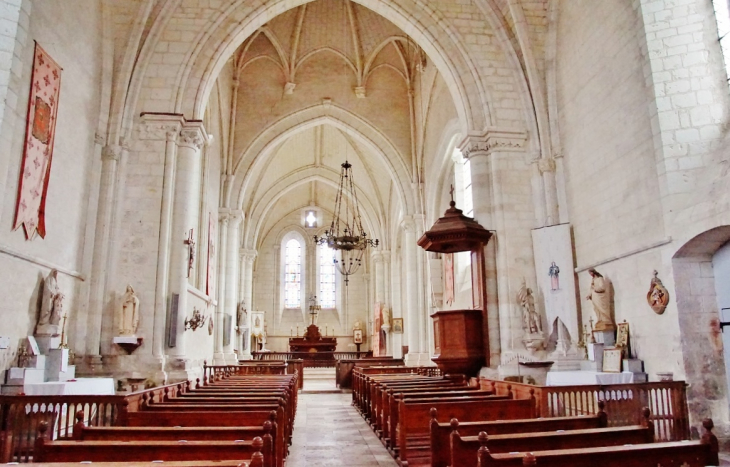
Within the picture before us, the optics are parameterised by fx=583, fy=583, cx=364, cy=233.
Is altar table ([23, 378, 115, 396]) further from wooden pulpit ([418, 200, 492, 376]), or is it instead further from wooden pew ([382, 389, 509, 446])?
wooden pulpit ([418, 200, 492, 376])

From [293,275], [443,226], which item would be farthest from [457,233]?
[293,275]

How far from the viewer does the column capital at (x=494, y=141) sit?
42.6ft

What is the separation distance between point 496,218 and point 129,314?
777 cm

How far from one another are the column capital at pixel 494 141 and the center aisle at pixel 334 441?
6.37 meters

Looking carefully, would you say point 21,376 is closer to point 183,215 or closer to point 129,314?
point 129,314

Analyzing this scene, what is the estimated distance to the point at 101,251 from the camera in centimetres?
1131

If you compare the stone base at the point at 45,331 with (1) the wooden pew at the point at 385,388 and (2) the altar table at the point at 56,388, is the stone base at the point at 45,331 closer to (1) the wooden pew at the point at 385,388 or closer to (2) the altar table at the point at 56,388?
(2) the altar table at the point at 56,388

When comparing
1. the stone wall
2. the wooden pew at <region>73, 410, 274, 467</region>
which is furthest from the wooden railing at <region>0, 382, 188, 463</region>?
the stone wall

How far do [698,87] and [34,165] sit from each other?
1034 centimetres

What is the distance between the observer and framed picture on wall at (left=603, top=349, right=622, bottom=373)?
9.66 metres

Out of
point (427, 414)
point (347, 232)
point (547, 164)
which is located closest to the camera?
point (427, 414)

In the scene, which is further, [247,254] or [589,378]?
[247,254]

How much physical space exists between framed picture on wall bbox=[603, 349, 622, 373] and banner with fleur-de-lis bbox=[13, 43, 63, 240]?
964 centimetres

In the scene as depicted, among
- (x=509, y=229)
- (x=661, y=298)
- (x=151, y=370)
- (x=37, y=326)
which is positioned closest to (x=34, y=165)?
(x=37, y=326)
